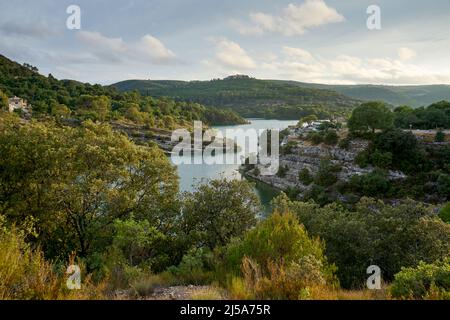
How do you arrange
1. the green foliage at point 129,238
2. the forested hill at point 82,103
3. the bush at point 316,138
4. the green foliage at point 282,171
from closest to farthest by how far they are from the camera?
the green foliage at point 129,238 → the bush at point 316,138 → the green foliage at point 282,171 → the forested hill at point 82,103

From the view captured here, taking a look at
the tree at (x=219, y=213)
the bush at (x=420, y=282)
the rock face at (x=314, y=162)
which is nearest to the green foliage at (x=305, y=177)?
the rock face at (x=314, y=162)

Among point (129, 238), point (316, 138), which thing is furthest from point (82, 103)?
point (129, 238)

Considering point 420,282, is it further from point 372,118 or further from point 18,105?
point 18,105

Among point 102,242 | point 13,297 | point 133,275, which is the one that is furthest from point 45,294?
point 102,242

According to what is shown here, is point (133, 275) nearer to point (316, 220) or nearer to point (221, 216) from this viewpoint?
point (221, 216)

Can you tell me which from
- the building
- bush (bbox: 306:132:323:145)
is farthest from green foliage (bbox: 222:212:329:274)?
the building

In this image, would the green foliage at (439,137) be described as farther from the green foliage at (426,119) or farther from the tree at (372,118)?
the green foliage at (426,119)
